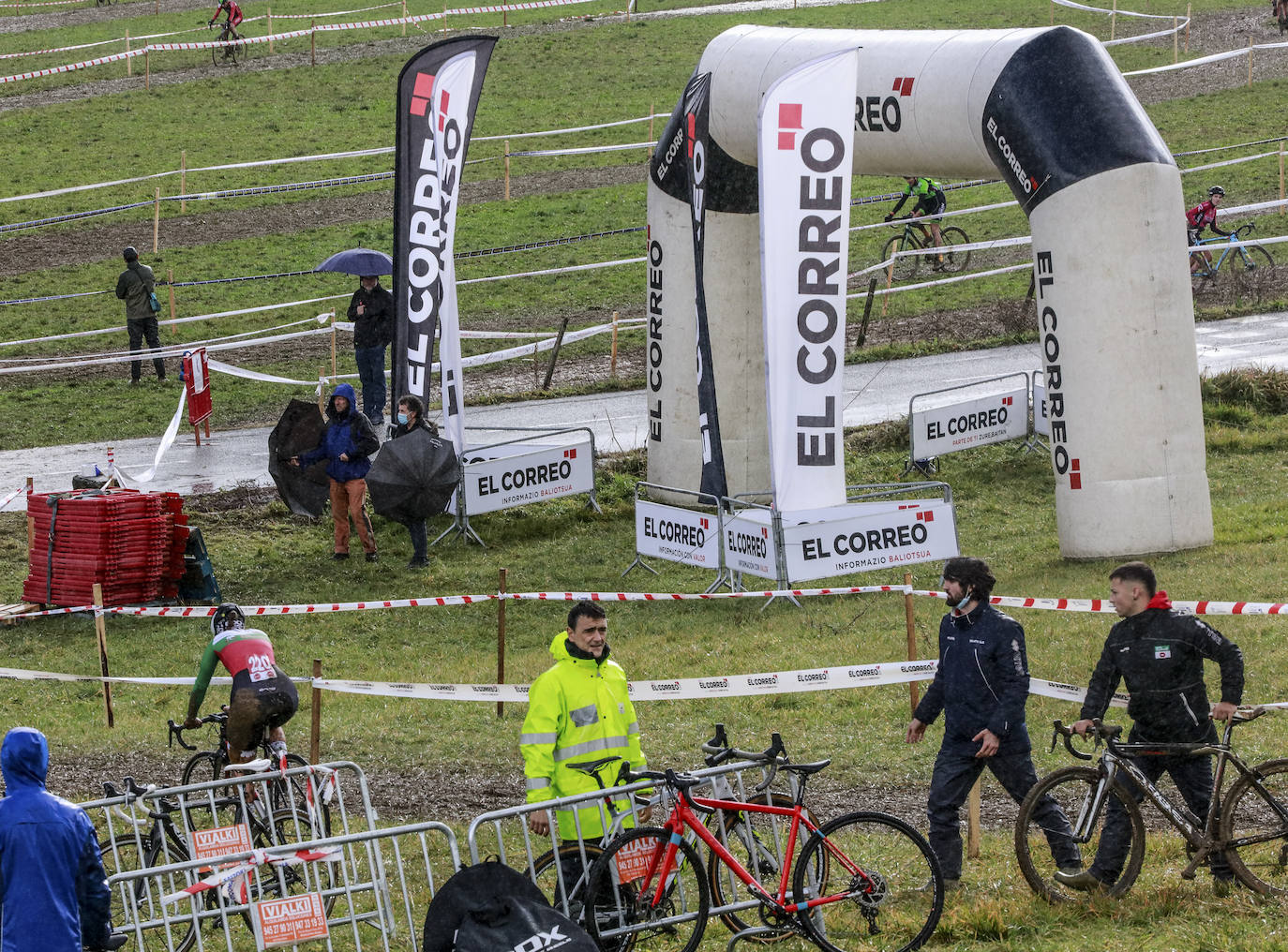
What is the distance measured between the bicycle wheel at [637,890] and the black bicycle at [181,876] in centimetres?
132

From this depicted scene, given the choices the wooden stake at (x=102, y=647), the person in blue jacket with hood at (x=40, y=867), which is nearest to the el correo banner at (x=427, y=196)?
the wooden stake at (x=102, y=647)

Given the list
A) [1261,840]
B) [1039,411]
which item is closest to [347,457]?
[1039,411]

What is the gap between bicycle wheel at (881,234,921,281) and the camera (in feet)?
95.2

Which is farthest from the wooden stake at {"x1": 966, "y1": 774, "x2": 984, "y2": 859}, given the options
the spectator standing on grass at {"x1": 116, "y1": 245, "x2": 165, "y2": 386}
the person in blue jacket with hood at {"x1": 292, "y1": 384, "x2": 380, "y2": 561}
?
the spectator standing on grass at {"x1": 116, "y1": 245, "x2": 165, "y2": 386}

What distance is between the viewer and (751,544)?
14.9 meters

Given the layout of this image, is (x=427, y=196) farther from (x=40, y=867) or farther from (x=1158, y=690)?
(x=40, y=867)

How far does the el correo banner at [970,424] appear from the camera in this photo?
Answer: 63.0 ft

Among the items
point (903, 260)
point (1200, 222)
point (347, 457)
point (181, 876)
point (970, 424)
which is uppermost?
point (903, 260)

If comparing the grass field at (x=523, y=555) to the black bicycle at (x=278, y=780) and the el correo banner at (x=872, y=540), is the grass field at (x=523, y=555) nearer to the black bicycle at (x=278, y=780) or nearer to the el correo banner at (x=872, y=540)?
the el correo banner at (x=872, y=540)

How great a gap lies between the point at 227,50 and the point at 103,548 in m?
35.6

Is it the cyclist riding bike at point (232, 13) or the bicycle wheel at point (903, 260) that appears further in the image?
the cyclist riding bike at point (232, 13)

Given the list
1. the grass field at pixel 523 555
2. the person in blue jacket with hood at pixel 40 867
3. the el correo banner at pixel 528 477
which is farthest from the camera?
the el correo banner at pixel 528 477

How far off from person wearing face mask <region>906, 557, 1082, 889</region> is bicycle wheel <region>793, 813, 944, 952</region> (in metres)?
0.45

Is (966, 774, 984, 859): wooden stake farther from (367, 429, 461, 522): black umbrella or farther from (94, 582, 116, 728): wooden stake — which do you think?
(367, 429, 461, 522): black umbrella
